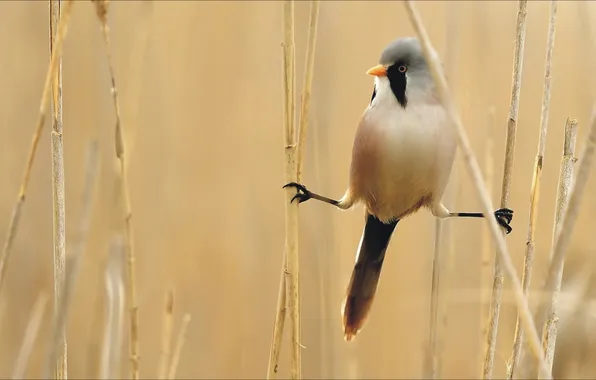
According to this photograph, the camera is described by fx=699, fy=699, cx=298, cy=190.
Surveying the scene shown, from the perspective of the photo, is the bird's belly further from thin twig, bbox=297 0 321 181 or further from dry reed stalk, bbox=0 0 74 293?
dry reed stalk, bbox=0 0 74 293

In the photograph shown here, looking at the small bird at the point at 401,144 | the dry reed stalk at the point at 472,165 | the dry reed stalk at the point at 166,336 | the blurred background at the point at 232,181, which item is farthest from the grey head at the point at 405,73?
the blurred background at the point at 232,181

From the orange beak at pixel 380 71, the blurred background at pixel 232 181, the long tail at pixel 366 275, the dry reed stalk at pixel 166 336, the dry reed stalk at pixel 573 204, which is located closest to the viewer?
the dry reed stalk at pixel 573 204

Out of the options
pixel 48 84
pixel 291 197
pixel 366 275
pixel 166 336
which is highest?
pixel 48 84

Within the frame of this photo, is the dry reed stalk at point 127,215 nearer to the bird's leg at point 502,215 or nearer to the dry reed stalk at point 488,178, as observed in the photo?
the bird's leg at point 502,215

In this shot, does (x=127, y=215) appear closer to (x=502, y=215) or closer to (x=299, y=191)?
(x=299, y=191)

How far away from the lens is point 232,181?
1858mm

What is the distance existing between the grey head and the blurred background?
62 cm

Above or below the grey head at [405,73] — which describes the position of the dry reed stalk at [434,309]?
below

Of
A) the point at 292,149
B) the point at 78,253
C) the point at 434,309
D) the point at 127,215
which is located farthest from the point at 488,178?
the point at 78,253

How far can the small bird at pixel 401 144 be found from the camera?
Answer: 83 cm

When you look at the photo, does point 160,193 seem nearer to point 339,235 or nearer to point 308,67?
point 339,235

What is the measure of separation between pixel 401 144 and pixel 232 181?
3.50ft

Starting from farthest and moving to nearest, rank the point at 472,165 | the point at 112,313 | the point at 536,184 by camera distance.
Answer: the point at 536,184, the point at 112,313, the point at 472,165

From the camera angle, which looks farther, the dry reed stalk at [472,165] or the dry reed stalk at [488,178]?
the dry reed stalk at [488,178]
